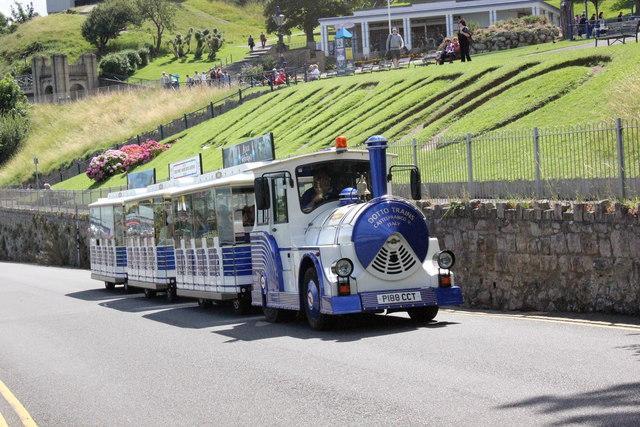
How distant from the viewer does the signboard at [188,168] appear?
25.8m

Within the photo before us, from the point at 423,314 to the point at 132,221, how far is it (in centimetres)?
1377

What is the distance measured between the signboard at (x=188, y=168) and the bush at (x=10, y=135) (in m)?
61.5

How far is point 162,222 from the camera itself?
1005 inches

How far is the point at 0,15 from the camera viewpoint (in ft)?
577

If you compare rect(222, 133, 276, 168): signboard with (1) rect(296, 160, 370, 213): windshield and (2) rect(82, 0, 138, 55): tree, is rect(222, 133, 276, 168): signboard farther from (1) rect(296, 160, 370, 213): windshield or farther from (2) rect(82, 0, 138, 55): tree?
(2) rect(82, 0, 138, 55): tree

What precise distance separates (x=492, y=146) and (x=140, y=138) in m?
47.6

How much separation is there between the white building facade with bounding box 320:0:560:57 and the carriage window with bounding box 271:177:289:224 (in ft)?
178

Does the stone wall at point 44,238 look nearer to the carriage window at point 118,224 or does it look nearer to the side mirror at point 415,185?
the carriage window at point 118,224

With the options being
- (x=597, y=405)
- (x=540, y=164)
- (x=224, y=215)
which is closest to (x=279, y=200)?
(x=224, y=215)

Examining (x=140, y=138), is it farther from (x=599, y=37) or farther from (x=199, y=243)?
(x=199, y=243)


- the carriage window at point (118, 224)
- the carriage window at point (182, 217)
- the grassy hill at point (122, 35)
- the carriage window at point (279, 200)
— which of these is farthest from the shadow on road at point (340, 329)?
the grassy hill at point (122, 35)

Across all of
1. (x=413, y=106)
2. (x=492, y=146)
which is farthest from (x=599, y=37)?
(x=492, y=146)

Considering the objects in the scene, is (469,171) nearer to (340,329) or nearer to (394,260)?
(394,260)

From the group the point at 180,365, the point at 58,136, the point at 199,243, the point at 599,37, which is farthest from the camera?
the point at 58,136
